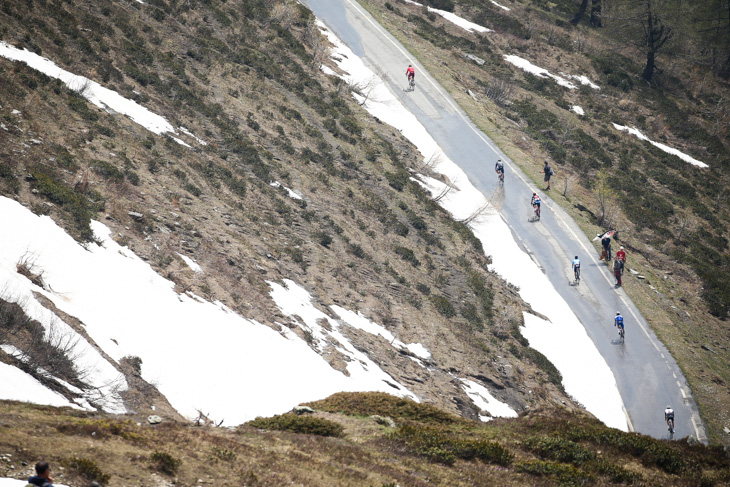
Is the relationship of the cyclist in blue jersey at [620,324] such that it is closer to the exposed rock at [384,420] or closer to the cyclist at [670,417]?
the cyclist at [670,417]

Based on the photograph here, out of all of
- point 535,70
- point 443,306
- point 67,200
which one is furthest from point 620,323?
point 535,70

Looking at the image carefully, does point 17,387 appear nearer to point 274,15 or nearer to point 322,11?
point 274,15

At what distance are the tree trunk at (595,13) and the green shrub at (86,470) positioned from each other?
79.2m

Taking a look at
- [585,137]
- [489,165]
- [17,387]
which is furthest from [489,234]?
[17,387]

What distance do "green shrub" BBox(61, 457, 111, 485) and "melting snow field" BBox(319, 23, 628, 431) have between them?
53.4 ft

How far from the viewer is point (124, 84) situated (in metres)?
27.5

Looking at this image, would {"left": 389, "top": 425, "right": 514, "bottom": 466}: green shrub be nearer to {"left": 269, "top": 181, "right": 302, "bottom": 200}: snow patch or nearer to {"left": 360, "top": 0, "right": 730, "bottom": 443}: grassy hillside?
{"left": 269, "top": 181, "right": 302, "bottom": 200}: snow patch

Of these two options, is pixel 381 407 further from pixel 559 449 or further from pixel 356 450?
pixel 559 449

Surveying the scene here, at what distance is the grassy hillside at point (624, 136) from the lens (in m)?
34.3

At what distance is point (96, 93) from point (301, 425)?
743 inches

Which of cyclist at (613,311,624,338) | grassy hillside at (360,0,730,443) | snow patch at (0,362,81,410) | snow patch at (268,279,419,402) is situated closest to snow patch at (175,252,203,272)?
snow patch at (268,279,419,402)

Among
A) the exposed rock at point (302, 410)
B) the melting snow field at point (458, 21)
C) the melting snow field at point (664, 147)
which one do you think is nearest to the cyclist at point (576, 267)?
the exposed rock at point (302, 410)

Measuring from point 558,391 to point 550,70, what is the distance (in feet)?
141

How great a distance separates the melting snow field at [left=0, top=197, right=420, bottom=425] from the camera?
43.7 feet
